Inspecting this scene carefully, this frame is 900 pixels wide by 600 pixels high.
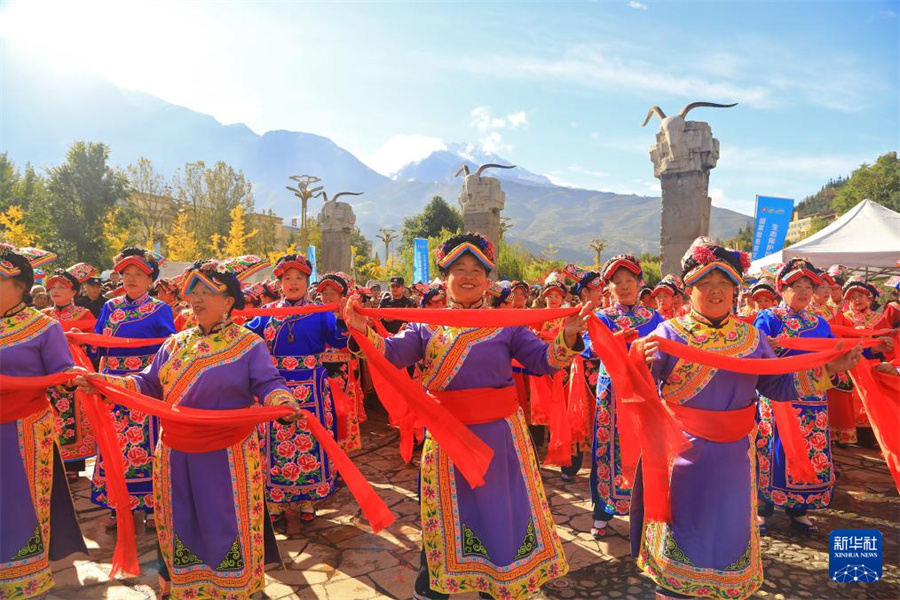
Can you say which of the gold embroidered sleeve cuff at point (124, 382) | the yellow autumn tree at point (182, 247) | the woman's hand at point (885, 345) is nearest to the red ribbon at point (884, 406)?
the woman's hand at point (885, 345)

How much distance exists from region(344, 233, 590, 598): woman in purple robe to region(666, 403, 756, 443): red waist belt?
0.71m

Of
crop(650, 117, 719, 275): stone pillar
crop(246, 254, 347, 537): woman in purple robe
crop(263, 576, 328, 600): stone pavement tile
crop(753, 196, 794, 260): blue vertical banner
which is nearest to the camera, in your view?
crop(263, 576, 328, 600): stone pavement tile

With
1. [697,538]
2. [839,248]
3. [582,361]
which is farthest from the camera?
[839,248]

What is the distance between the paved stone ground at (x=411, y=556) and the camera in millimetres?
3586

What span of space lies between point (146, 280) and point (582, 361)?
3.93 m

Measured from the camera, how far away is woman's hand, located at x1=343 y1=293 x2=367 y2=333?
2.94 m

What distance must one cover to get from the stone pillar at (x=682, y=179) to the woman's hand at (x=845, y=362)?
615cm

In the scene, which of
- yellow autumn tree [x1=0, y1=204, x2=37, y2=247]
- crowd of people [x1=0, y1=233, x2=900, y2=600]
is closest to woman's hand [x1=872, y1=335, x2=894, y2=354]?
crowd of people [x1=0, y1=233, x2=900, y2=600]

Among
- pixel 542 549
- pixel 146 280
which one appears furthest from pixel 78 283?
pixel 542 549

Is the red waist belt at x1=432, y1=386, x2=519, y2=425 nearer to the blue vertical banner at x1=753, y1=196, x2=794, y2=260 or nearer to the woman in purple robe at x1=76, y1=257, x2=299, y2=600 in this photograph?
the woman in purple robe at x1=76, y1=257, x2=299, y2=600

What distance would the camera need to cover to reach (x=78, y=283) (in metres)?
6.68

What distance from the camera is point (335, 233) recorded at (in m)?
18.9

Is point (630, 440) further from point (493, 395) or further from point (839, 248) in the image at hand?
point (839, 248)

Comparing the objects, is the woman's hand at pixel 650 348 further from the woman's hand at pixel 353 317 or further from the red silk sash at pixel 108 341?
the red silk sash at pixel 108 341
